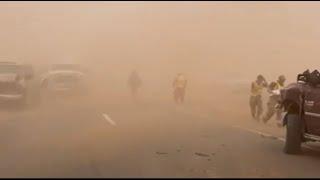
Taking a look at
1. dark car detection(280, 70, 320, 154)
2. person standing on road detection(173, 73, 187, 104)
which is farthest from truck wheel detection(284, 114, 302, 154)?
person standing on road detection(173, 73, 187, 104)

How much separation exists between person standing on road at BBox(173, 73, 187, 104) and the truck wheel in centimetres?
1768

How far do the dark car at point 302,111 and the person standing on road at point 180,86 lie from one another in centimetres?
1752

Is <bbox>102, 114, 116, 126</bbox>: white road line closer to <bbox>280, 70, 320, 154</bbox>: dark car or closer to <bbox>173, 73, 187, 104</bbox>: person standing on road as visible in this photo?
<bbox>280, 70, 320, 154</bbox>: dark car

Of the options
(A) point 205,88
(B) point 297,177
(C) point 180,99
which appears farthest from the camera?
(A) point 205,88

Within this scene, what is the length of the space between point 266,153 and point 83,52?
208 ft

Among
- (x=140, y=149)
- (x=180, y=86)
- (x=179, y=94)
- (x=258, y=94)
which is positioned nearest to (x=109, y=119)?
(x=258, y=94)

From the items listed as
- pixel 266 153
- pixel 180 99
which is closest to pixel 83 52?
pixel 180 99

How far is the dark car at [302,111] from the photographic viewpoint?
468 inches

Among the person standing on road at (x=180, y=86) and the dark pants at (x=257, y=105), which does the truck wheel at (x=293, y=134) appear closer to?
the dark pants at (x=257, y=105)

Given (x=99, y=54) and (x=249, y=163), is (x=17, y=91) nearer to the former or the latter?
(x=249, y=163)

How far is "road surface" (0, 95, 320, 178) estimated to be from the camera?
9391 millimetres

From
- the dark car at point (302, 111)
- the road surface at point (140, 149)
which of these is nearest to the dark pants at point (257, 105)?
the road surface at point (140, 149)

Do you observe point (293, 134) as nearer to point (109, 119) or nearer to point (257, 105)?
point (109, 119)

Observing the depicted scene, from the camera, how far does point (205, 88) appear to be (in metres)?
47.9
